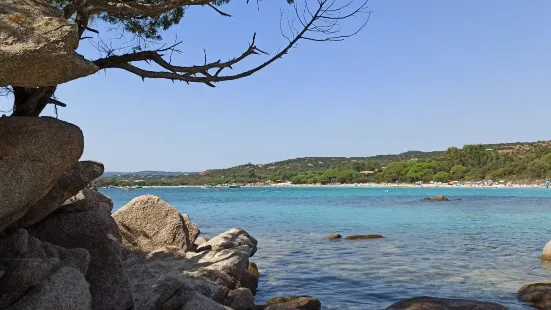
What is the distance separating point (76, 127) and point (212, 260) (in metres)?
6.56

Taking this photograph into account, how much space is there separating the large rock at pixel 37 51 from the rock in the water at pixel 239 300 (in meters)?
6.36

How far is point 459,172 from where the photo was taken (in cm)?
14662

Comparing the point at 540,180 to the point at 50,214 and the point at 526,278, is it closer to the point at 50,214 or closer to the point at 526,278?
the point at 526,278

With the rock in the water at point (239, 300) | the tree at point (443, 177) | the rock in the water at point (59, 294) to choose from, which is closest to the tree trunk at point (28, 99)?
the rock in the water at point (59, 294)

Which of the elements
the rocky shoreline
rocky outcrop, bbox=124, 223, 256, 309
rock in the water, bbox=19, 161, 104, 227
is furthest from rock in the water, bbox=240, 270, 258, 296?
rock in the water, bbox=19, 161, 104, 227

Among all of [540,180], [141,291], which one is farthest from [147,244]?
[540,180]

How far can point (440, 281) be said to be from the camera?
1673 cm

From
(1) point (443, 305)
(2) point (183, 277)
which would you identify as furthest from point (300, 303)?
(1) point (443, 305)

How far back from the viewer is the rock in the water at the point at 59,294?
6320 millimetres

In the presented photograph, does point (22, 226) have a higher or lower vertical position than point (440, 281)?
higher

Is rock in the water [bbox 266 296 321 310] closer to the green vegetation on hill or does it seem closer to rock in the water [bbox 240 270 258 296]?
rock in the water [bbox 240 270 258 296]

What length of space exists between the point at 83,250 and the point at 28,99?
2.44 metres

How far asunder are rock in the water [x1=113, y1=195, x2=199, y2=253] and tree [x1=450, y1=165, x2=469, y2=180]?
466 ft

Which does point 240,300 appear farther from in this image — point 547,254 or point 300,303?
point 547,254
